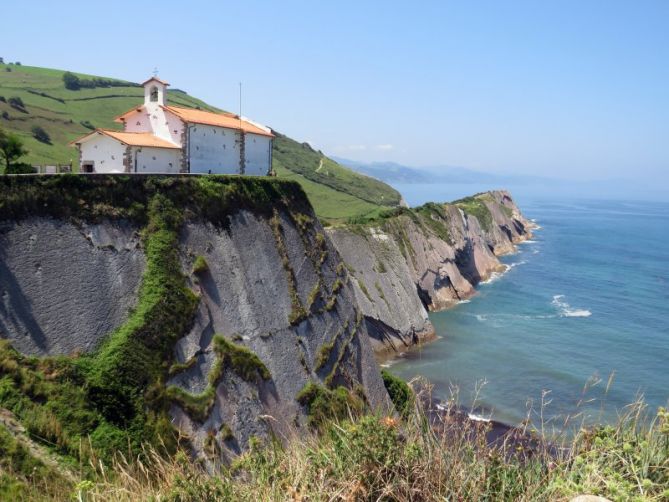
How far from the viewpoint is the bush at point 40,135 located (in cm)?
8131

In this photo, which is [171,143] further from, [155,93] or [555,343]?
[555,343]

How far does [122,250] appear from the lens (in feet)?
87.1

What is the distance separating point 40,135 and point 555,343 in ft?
251

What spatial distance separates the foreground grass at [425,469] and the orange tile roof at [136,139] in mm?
27122

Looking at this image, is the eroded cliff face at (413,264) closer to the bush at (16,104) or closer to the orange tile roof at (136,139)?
the orange tile roof at (136,139)

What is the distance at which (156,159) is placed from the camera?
34.9 metres

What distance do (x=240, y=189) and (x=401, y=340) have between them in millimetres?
27879

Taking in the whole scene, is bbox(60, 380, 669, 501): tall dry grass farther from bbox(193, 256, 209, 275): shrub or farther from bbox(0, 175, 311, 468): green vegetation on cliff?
bbox(193, 256, 209, 275): shrub

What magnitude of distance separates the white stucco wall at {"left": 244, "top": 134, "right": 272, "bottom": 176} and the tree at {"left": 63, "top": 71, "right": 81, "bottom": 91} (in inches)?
4849

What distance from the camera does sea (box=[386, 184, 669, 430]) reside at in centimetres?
4312

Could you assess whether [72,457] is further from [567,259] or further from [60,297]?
[567,259]

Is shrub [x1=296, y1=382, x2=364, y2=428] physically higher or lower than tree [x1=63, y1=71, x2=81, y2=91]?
lower

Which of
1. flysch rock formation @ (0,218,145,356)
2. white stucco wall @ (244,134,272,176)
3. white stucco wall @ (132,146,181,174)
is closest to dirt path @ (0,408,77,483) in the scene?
flysch rock formation @ (0,218,145,356)

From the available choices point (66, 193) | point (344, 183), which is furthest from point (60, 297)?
point (344, 183)
